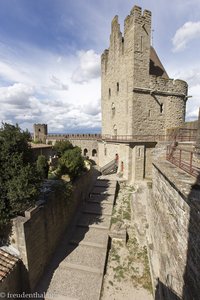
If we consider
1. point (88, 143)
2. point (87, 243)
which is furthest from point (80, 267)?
point (88, 143)

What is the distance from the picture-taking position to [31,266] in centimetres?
731

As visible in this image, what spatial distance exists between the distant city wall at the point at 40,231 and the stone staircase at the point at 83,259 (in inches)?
24.1

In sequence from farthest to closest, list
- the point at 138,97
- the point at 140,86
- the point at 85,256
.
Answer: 1. the point at 138,97
2. the point at 140,86
3. the point at 85,256

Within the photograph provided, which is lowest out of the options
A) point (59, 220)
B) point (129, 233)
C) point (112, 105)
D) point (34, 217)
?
point (129, 233)

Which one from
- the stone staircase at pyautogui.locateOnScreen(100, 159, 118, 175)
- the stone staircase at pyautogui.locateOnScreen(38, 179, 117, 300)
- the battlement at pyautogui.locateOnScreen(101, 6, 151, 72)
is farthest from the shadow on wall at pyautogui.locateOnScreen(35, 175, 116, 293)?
the battlement at pyautogui.locateOnScreen(101, 6, 151, 72)

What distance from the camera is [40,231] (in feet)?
26.2

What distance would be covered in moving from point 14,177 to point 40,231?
2925 millimetres

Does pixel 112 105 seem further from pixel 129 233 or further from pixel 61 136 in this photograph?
pixel 61 136

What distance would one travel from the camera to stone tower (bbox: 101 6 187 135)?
48.0 feet

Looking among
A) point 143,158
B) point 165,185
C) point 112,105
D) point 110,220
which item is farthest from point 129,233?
point 112,105

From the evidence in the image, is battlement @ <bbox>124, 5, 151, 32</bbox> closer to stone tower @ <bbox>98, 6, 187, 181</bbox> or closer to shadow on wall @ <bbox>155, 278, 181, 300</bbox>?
stone tower @ <bbox>98, 6, 187, 181</bbox>

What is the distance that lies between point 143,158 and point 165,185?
8.28 m

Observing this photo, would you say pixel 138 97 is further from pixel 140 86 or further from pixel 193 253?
pixel 193 253

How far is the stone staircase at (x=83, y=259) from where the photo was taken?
737 cm
